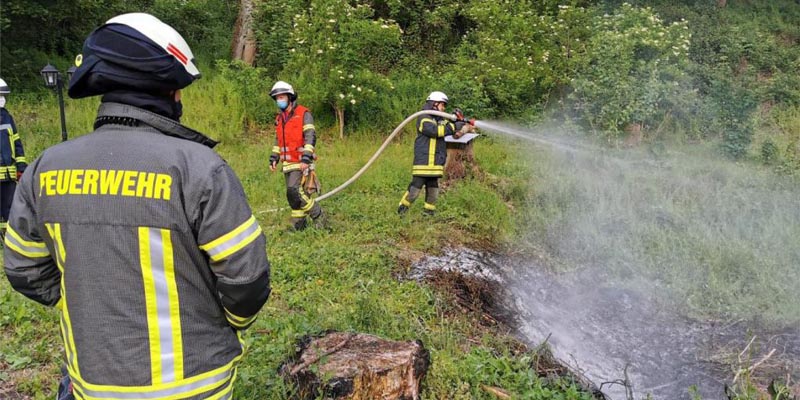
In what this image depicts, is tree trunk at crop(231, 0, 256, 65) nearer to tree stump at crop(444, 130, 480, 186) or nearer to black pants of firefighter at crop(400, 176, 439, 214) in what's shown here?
tree stump at crop(444, 130, 480, 186)

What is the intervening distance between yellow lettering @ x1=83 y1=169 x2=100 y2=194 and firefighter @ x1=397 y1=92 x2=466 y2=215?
5608mm

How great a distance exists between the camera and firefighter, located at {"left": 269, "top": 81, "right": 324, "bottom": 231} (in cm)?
651

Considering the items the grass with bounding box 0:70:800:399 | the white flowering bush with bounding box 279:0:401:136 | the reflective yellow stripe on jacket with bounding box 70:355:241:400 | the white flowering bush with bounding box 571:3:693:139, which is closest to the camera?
the reflective yellow stripe on jacket with bounding box 70:355:241:400

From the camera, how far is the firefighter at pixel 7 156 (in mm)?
6309

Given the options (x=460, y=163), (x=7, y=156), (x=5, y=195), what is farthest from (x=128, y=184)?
(x=460, y=163)

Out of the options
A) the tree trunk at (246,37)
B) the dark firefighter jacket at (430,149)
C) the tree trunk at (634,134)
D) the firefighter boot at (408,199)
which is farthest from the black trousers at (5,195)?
the tree trunk at (634,134)

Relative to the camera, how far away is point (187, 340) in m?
1.76

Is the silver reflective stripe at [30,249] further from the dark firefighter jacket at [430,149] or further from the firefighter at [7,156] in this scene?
the dark firefighter jacket at [430,149]

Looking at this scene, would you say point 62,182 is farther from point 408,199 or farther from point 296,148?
point 408,199

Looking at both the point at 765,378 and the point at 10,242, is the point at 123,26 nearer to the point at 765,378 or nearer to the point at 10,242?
the point at 10,242

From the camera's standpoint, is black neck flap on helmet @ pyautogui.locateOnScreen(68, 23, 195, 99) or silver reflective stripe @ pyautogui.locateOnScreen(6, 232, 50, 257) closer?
black neck flap on helmet @ pyautogui.locateOnScreen(68, 23, 195, 99)

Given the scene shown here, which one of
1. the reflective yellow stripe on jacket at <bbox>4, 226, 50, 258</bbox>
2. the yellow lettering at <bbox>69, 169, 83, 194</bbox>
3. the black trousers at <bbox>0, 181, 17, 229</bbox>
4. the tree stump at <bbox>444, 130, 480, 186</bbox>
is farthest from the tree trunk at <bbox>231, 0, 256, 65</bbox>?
the yellow lettering at <bbox>69, 169, 83, 194</bbox>

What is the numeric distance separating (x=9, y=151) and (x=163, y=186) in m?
6.05

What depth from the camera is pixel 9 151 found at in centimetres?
638
